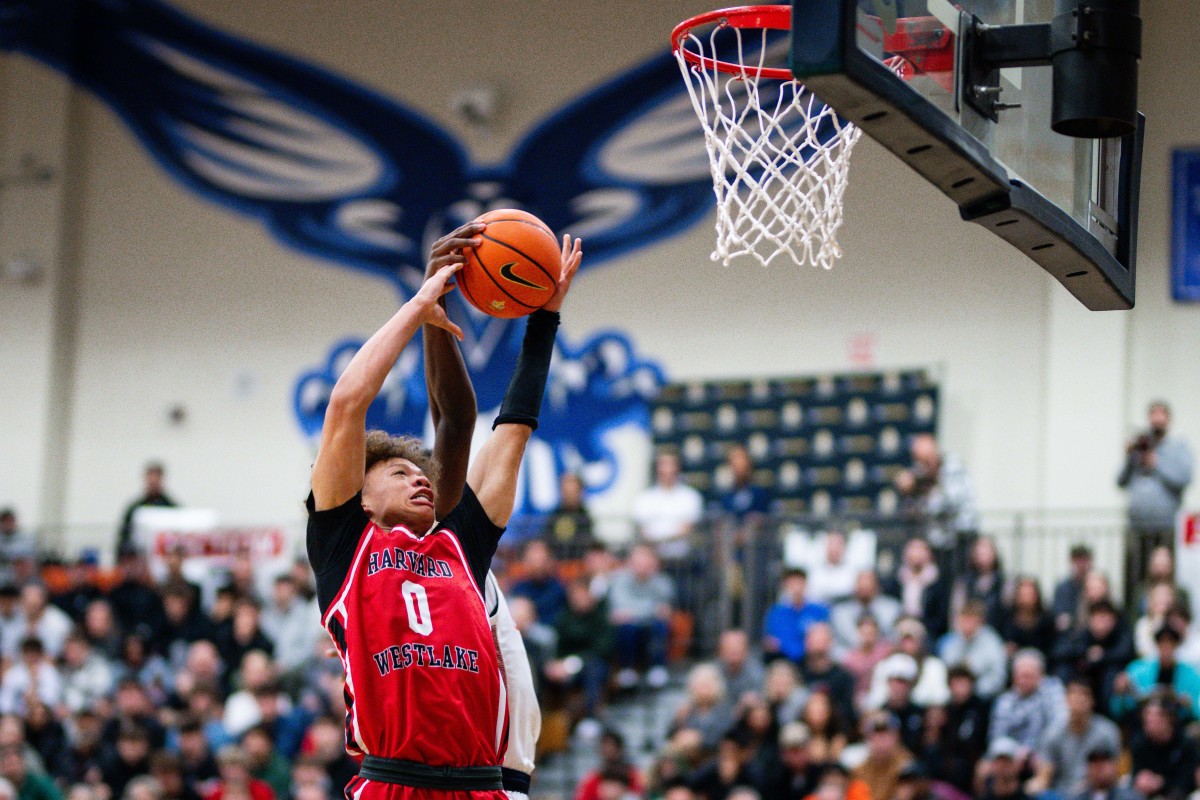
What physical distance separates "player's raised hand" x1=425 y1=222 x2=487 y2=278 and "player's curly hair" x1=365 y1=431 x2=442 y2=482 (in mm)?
496

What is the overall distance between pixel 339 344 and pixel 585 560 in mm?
5392

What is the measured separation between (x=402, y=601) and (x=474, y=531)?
0.35 m

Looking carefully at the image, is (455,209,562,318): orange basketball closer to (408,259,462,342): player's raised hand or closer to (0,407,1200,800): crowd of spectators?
(408,259,462,342): player's raised hand

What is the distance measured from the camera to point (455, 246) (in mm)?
5070

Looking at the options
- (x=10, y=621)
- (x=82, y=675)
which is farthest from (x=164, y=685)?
(x=10, y=621)

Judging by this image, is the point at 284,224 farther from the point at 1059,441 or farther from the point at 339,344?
the point at 1059,441

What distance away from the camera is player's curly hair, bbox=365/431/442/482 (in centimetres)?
504

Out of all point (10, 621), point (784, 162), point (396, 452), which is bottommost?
point (10, 621)

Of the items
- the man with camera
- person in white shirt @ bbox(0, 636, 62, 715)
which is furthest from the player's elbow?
person in white shirt @ bbox(0, 636, 62, 715)

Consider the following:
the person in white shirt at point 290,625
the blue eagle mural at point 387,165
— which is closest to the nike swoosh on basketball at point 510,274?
the person in white shirt at point 290,625

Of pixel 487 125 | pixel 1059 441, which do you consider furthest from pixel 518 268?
pixel 487 125

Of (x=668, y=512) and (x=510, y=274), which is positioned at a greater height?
(x=510, y=274)

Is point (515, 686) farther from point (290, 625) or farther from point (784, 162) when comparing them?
point (290, 625)

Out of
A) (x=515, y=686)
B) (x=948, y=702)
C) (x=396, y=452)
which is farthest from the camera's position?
(x=948, y=702)
